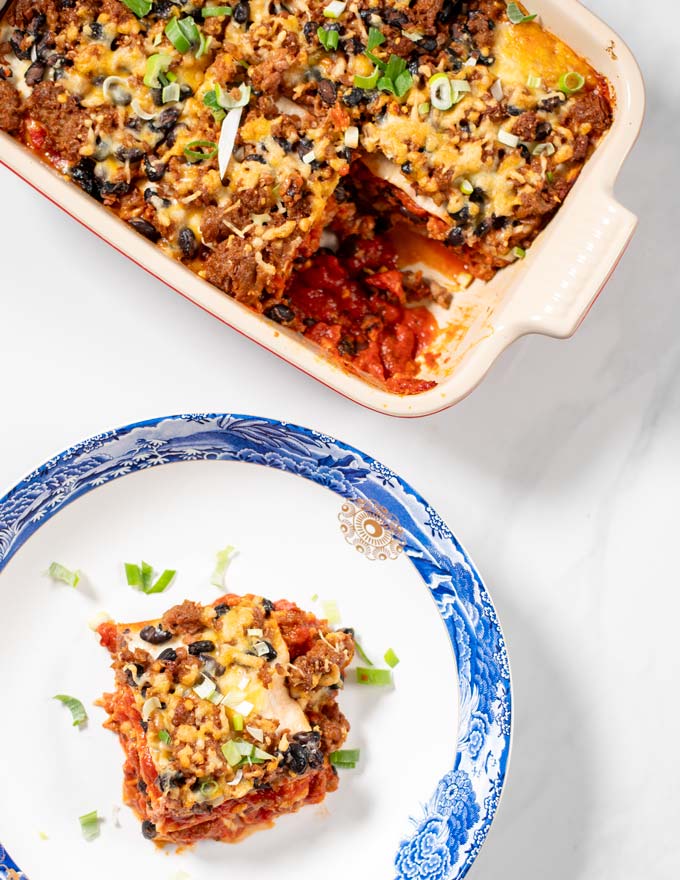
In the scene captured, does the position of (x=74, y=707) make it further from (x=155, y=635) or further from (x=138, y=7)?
(x=138, y=7)

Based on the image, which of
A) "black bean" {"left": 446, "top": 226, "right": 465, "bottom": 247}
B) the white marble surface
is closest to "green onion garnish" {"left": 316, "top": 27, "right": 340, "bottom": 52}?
"black bean" {"left": 446, "top": 226, "right": 465, "bottom": 247}

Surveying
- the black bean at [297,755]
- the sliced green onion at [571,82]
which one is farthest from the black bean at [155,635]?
the sliced green onion at [571,82]

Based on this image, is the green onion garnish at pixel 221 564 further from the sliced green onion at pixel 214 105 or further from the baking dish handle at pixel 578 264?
the sliced green onion at pixel 214 105

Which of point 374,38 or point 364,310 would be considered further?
point 364,310

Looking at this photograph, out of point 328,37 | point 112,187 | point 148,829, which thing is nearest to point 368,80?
point 328,37

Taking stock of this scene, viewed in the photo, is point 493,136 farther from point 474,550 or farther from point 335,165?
point 474,550
